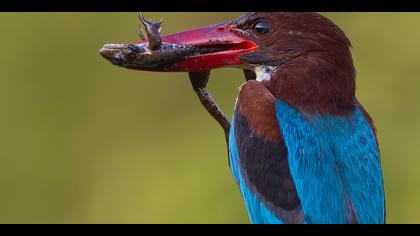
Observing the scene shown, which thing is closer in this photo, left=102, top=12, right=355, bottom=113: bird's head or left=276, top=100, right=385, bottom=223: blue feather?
left=276, top=100, right=385, bottom=223: blue feather

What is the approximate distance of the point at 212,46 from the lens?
425 centimetres

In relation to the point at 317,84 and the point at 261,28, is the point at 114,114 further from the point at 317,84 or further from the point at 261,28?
the point at 317,84

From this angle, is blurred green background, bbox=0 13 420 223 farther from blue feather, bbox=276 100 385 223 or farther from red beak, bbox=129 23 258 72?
blue feather, bbox=276 100 385 223

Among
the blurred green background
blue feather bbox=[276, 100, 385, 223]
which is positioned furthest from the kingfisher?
the blurred green background

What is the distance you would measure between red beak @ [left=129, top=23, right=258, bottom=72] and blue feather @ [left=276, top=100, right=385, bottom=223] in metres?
0.29

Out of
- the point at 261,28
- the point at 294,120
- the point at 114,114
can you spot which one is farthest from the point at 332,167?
the point at 114,114

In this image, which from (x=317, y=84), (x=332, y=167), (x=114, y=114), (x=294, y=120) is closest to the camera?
(x=332, y=167)

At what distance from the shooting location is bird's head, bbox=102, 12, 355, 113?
413 centimetres

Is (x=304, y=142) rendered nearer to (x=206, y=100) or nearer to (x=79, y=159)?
A: (x=206, y=100)

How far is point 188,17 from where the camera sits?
703cm

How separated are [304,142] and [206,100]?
528 mm

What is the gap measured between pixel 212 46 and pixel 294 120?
482 mm
